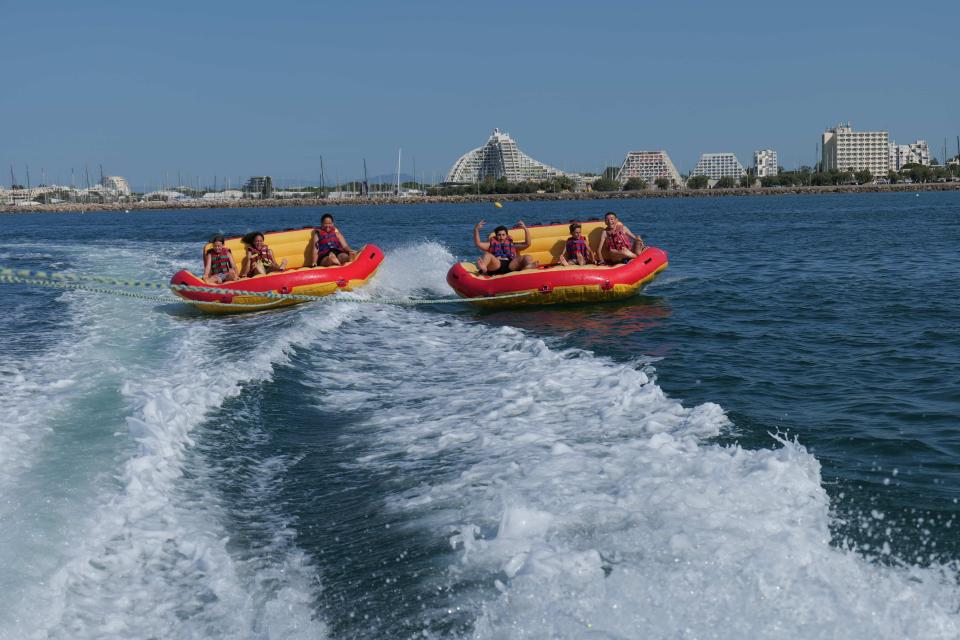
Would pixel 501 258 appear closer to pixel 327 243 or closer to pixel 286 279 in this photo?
pixel 327 243

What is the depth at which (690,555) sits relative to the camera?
368cm

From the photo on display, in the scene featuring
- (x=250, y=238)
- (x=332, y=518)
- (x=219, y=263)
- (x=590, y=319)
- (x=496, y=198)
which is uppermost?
(x=496, y=198)

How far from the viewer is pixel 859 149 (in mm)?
197500

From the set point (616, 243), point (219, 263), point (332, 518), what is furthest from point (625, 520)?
point (219, 263)

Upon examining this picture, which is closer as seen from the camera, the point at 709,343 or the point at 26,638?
the point at 26,638

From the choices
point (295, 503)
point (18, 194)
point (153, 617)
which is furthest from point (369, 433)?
point (18, 194)

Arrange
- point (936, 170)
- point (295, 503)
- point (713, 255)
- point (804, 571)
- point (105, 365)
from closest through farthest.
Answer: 1. point (804, 571)
2. point (295, 503)
3. point (105, 365)
4. point (713, 255)
5. point (936, 170)

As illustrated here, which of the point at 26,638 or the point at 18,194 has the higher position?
the point at 18,194

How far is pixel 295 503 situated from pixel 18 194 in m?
164

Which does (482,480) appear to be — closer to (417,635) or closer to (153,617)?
(417,635)

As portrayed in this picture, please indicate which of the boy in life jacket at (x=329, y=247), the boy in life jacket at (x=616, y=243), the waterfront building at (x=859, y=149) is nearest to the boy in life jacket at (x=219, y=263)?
the boy in life jacket at (x=329, y=247)

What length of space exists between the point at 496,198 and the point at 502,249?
105 m

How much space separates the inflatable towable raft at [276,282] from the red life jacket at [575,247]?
8.89 feet

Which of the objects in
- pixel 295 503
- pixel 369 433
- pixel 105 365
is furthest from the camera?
pixel 105 365
